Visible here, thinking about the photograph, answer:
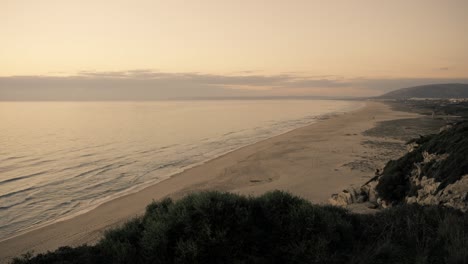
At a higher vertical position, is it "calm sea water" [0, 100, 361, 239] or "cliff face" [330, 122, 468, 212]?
"cliff face" [330, 122, 468, 212]

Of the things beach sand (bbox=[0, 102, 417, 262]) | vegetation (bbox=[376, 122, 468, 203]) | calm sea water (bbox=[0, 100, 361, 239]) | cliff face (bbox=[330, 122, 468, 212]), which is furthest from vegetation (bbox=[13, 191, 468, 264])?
calm sea water (bbox=[0, 100, 361, 239])

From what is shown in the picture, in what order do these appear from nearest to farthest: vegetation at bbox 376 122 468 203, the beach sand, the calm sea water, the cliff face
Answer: the cliff face
vegetation at bbox 376 122 468 203
the beach sand
the calm sea water

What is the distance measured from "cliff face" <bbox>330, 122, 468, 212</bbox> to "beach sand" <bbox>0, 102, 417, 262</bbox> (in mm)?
2496

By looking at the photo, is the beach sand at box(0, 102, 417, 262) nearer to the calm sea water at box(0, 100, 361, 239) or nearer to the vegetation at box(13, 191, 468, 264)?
the calm sea water at box(0, 100, 361, 239)

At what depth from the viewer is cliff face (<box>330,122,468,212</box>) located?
28.2 feet

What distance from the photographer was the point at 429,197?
9.00 m

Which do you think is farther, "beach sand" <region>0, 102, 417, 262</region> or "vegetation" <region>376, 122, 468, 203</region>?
"beach sand" <region>0, 102, 417, 262</region>

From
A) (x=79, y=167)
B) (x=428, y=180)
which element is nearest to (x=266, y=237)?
(x=428, y=180)

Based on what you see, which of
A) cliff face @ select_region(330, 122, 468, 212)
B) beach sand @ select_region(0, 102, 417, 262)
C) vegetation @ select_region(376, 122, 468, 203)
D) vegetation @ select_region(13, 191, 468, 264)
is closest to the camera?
vegetation @ select_region(13, 191, 468, 264)

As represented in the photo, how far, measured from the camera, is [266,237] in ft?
18.6

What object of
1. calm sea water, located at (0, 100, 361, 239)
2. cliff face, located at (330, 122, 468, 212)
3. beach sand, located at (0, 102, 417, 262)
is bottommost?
calm sea water, located at (0, 100, 361, 239)

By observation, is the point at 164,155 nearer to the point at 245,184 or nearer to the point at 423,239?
the point at 245,184

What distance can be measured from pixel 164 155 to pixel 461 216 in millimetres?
24650

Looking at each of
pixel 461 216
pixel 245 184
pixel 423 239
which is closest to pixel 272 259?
pixel 423 239
